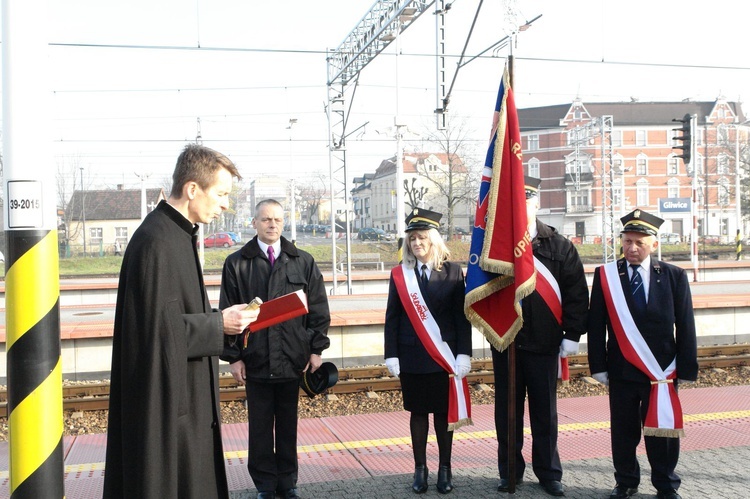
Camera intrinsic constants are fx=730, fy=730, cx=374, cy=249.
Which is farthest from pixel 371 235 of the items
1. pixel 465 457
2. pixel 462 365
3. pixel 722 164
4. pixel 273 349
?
pixel 273 349

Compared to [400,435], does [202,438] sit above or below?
above

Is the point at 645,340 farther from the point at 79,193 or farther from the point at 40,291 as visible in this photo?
the point at 79,193

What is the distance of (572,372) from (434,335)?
5156 mm

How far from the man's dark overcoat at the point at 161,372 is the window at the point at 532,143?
7499 centimetres

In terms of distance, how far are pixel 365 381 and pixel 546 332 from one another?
14.2ft

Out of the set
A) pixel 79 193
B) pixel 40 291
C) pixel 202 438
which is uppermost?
pixel 79 193

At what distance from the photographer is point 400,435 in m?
6.97

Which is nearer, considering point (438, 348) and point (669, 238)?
point (438, 348)

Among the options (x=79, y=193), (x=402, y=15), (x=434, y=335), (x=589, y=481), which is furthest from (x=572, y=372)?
(x=79, y=193)

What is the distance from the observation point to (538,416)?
540 centimetres

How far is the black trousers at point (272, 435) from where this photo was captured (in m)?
5.23

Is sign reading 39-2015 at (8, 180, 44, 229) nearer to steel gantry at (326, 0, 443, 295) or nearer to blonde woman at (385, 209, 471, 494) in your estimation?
blonde woman at (385, 209, 471, 494)

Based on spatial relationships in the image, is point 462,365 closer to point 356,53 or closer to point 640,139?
point 356,53

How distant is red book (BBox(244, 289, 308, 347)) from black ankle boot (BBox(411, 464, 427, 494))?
2.18m
